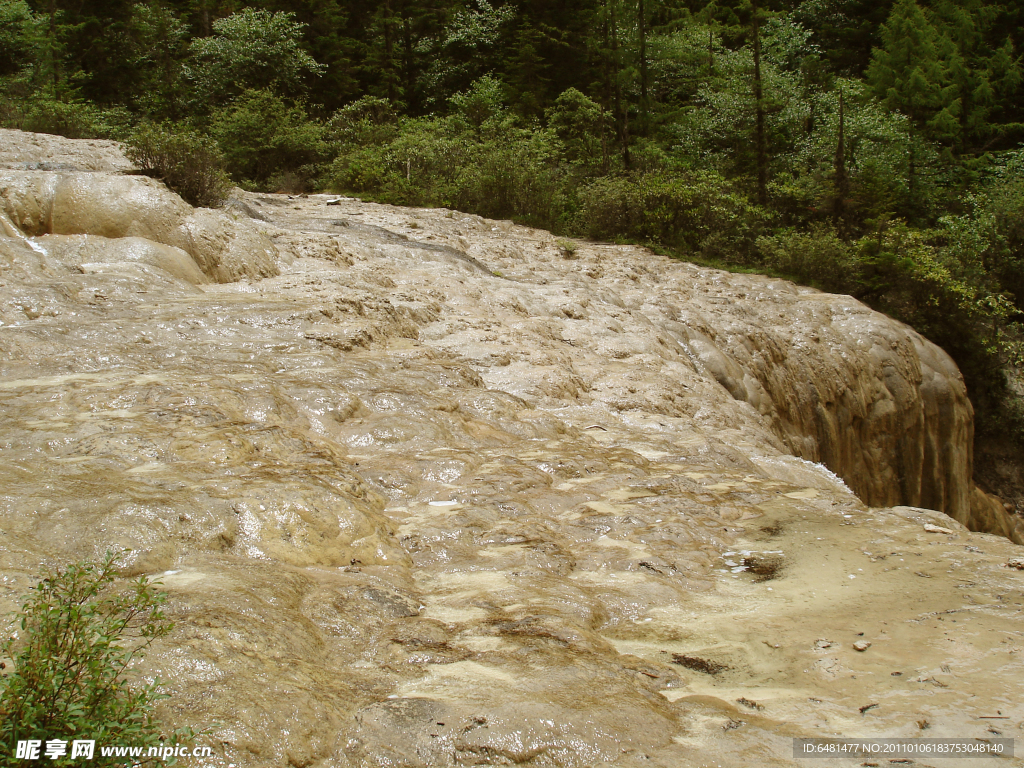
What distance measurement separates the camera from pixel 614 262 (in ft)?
41.9

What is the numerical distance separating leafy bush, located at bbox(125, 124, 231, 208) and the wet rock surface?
1281 millimetres

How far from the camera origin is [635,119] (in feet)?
81.5

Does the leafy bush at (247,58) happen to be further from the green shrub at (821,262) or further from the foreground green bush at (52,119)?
the green shrub at (821,262)

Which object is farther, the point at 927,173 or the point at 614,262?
the point at 927,173

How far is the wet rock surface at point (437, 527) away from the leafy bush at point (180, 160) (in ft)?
4.20

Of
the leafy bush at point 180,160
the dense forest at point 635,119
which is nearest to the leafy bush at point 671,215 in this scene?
the dense forest at point 635,119

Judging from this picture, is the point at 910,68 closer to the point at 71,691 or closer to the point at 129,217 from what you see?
the point at 129,217

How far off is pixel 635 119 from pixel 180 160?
1923 centimetres

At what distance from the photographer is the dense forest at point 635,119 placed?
15.1m

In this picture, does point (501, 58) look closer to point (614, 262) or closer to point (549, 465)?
point (614, 262)

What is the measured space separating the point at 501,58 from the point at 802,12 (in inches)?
497

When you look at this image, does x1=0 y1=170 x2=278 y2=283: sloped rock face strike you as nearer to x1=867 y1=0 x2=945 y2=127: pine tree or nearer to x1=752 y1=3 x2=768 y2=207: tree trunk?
x1=752 y1=3 x2=768 y2=207: tree trunk

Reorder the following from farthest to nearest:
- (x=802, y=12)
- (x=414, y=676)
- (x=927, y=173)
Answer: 1. (x=802, y=12)
2. (x=927, y=173)
3. (x=414, y=676)

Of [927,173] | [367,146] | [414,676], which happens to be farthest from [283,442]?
[927,173]
